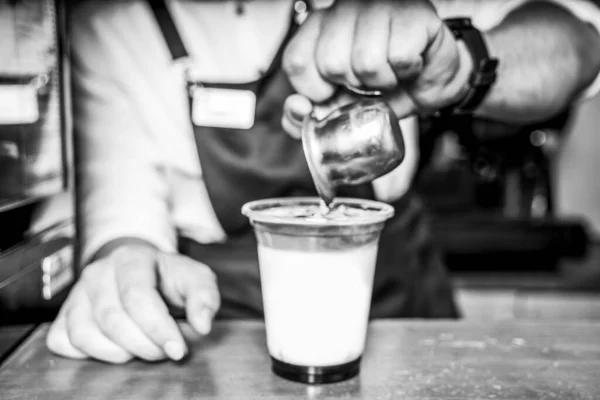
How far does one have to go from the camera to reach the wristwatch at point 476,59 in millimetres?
981

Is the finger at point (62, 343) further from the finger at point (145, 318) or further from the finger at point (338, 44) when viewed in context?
the finger at point (338, 44)

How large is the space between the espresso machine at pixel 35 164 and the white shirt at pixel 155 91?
0.34 feet

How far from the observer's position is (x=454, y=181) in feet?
10.9

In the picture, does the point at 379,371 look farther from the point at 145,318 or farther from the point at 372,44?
the point at 372,44

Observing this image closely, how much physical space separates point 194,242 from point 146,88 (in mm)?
381

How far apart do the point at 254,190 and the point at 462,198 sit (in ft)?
6.94

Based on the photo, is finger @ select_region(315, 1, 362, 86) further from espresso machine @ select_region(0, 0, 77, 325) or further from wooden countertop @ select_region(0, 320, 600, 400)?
espresso machine @ select_region(0, 0, 77, 325)

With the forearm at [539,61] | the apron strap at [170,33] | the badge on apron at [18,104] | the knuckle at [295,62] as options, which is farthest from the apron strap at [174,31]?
the knuckle at [295,62]

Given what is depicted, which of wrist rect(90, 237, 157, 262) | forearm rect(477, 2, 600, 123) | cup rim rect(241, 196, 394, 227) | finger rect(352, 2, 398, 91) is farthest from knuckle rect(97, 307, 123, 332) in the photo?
forearm rect(477, 2, 600, 123)

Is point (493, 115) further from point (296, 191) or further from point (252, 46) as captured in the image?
point (252, 46)

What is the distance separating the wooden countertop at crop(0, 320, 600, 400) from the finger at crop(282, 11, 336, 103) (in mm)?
390

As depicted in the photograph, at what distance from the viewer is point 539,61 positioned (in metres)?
1.22

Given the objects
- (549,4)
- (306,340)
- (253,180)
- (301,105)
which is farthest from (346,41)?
(549,4)

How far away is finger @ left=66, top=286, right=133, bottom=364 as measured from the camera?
2.79 ft
